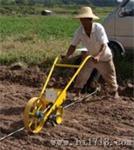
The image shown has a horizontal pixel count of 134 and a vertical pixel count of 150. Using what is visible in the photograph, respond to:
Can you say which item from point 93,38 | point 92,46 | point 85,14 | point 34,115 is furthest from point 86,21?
point 34,115

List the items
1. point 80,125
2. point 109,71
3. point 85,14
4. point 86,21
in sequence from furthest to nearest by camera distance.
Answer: point 109,71 < point 86,21 < point 85,14 < point 80,125

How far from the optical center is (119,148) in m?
6.39

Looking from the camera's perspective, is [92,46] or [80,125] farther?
[92,46]

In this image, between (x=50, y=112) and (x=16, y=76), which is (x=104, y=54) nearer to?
(x=50, y=112)

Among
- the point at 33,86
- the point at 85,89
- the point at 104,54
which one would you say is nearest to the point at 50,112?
the point at 104,54

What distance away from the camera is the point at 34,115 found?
22.4 feet

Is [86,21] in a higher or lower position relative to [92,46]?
higher

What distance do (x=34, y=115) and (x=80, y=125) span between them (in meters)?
0.83

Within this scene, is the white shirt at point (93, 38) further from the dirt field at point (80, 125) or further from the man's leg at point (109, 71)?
the dirt field at point (80, 125)

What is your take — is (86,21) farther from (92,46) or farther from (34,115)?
(34,115)

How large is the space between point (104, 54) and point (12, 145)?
2.83m

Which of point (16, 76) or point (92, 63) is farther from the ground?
point (92, 63)

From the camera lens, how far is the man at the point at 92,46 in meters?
8.00

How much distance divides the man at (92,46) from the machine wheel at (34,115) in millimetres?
1393
